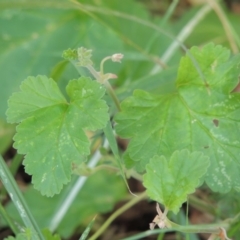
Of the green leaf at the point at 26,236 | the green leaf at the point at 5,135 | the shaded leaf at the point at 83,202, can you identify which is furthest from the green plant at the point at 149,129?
Answer: the green leaf at the point at 5,135

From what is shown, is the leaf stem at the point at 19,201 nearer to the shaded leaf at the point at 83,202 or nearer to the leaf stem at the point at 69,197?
the leaf stem at the point at 69,197

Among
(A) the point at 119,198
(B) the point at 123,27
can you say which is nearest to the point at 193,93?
(A) the point at 119,198

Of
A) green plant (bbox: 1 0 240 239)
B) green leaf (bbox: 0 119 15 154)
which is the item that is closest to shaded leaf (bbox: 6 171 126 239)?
green leaf (bbox: 0 119 15 154)

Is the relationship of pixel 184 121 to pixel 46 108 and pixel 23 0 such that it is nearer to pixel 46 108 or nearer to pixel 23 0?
→ pixel 46 108

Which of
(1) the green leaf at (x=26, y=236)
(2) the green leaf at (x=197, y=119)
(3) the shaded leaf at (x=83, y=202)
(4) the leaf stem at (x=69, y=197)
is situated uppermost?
(2) the green leaf at (x=197, y=119)

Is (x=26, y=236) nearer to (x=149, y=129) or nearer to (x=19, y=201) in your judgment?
(x=19, y=201)

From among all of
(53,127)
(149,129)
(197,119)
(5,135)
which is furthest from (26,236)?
(5,135)
